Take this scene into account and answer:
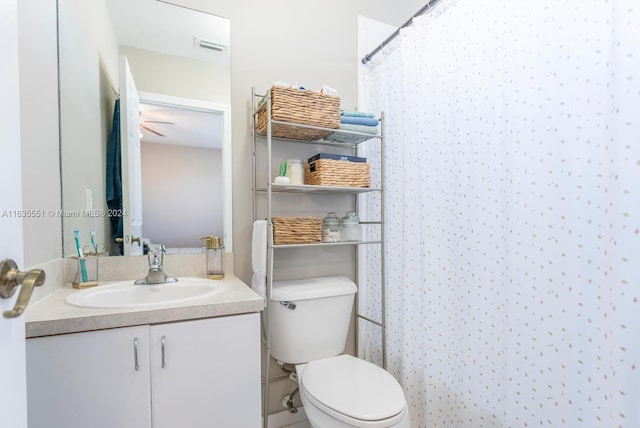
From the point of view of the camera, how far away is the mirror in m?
1.28

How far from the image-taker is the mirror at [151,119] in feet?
4.19

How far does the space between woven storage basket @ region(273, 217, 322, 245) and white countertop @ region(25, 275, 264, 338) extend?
0.36m

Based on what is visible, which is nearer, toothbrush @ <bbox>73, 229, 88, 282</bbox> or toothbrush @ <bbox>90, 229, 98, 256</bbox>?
toothbrush @ <bbox>73, 229, 88, 282</bbox>

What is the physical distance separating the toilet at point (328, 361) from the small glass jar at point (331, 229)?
24cm

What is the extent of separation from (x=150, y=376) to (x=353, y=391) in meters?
0.72

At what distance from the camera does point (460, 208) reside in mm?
1229

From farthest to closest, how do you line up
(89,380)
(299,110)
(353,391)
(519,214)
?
(299,110), (353,391), (519,214), (89,380)

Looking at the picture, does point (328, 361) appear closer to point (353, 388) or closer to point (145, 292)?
point (353, 388)

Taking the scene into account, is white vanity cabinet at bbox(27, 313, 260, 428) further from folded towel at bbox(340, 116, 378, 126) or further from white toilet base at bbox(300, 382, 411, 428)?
folded towel at bbox(340, 116, 378, 126)

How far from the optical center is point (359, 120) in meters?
1.58

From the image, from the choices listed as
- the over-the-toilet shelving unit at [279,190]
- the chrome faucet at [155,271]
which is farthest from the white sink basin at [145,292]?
the over-the-toilet shelving unit at [279,190]

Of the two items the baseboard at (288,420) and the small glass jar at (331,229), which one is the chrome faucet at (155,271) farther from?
the baseboard at (288,420)

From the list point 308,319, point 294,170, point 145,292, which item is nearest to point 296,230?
point 294,170

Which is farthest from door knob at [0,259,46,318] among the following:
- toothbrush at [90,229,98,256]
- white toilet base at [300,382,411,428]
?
white toilet base at [300,382,411,428]
